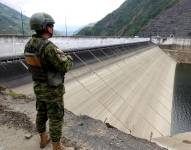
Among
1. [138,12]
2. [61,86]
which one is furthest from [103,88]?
[138,12]

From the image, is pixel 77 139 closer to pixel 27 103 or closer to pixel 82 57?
pixel 27 103

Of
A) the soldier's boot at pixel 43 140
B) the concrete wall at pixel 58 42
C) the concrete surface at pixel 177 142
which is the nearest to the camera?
the soldier's boot at pixel 43 140

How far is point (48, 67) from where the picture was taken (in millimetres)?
5285

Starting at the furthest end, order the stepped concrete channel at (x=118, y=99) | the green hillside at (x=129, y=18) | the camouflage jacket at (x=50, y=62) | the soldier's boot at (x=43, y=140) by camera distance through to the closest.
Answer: the green hillside at (x=129, y=18)
the stepped concrete channel at (x=118, y=99)
the soldier's boot at (x=43, y=140)
the camouflage jacket at (x=50, y=62)

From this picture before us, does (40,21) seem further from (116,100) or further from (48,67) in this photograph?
(116,100)

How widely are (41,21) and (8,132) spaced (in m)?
2.86

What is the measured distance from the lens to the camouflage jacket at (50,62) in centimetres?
517

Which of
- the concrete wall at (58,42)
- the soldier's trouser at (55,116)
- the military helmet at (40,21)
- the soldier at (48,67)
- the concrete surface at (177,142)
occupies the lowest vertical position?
the concrete surface at (177,142)

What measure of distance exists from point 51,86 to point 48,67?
30cm

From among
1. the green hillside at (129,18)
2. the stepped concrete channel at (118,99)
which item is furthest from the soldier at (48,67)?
the green hillside at (129,18)

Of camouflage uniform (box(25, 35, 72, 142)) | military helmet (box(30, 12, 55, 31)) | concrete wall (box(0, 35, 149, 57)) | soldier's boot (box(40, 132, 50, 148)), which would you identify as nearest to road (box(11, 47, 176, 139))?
concrete wall (box(0, 35, 149, 57))

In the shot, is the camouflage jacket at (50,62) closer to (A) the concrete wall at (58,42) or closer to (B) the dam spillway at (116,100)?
(B) the dam spillway at (116,100)

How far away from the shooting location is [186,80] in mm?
48656

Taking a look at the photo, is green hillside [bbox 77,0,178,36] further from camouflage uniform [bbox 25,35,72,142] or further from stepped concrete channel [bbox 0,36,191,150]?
camouflage uniform [bbox 25,35,72,142]
